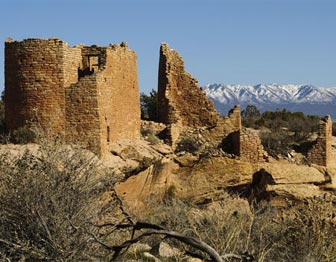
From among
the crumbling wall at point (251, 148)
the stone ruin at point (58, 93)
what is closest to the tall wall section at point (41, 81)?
the stone ruin at point (58, 93)

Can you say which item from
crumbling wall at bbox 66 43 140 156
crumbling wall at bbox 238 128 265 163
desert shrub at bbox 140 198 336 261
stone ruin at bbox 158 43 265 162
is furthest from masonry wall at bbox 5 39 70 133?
desert shrub at bbox 140 198 336 261

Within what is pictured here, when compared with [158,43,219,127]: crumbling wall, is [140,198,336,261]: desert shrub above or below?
below

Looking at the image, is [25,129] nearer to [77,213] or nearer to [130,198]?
[130,198]

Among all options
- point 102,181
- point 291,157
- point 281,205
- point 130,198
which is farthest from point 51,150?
point 291,157

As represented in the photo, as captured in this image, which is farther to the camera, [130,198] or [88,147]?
[88,147]

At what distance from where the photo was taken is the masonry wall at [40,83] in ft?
79.9

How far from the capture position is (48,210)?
8.95 m

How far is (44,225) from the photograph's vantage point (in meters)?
8.59

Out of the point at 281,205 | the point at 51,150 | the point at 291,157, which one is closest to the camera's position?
the point at 51,150

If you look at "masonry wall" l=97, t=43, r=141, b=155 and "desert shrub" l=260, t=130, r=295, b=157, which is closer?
"masonry wall" l=97, t=43, r=141, b=155

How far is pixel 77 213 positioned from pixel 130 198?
19.8ft

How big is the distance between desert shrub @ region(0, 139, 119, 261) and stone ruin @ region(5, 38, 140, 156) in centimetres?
1333

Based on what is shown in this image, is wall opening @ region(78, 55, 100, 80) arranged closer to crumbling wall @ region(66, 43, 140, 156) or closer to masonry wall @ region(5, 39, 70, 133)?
crumbling wall @ region(66, 43, 140, 156)

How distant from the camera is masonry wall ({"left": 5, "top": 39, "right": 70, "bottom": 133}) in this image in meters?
24.4
